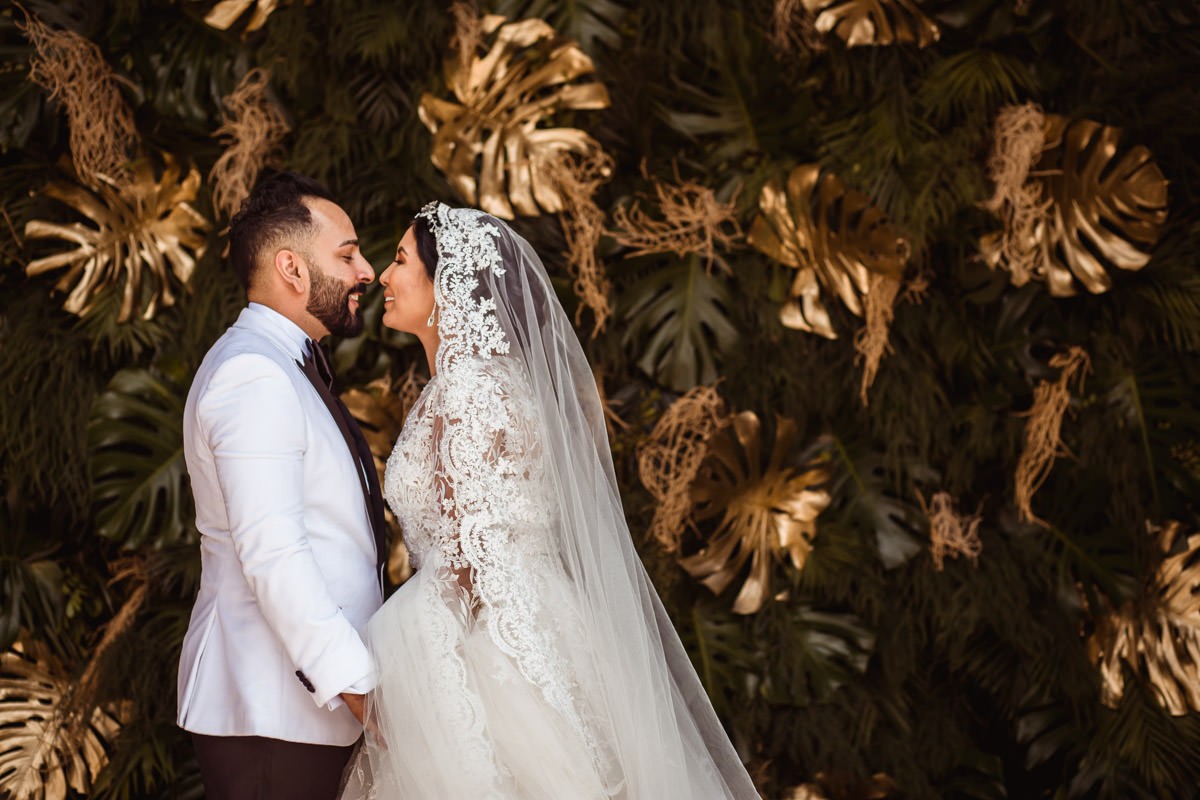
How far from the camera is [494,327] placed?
67.3 inches

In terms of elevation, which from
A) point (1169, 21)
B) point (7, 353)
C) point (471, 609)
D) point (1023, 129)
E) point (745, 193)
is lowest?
point (7, 353)

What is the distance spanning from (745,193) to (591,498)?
138cm

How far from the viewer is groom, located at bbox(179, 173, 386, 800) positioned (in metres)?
1.45

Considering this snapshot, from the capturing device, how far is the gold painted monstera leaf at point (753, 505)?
282 centimetres

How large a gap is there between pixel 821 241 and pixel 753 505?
745 mm

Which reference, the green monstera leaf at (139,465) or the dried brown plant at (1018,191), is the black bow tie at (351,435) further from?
the dried brown plant at (1018,191)

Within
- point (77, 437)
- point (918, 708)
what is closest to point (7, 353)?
point (77, 437)

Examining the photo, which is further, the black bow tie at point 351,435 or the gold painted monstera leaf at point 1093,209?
the gold painted monstera leaf at point 1093,209

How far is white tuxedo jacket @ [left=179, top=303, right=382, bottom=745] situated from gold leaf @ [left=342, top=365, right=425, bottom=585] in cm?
113

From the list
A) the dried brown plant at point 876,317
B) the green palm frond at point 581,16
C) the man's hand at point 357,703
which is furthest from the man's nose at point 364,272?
the dried brown plant at point 876,317

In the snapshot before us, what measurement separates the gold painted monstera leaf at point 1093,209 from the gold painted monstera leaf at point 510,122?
1.24 m

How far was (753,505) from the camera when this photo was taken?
2859 millimetres

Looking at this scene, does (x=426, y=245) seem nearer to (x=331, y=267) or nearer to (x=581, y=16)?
(x=331, y=267)

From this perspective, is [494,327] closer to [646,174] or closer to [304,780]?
[304,780]
